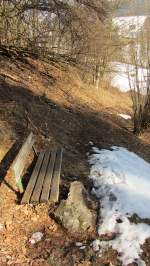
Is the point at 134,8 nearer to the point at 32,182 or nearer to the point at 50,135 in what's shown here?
the point at 50,135

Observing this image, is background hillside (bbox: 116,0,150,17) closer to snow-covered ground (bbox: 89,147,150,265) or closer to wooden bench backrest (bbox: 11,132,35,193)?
snow-covered ground (bbox: 89,147,150,265)

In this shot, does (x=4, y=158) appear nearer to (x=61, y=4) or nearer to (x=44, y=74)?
(x=61, y=4)

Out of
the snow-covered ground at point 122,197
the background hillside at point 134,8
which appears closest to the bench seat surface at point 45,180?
the snow-covered ground at point 122,197

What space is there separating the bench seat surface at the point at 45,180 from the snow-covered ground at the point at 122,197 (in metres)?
0.62

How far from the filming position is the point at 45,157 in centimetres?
768

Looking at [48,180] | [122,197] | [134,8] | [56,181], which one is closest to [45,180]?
[48,180]

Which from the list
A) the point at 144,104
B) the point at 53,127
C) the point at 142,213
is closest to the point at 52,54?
the point at 144,104

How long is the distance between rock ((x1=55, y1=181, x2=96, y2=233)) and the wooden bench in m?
0.19

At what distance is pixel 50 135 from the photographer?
355 inches

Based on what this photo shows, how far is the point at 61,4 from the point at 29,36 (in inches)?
95.5

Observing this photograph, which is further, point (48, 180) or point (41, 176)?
point (41, 176)

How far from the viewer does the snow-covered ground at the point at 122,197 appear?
18.3 feet

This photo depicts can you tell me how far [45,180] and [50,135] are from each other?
8.02ft

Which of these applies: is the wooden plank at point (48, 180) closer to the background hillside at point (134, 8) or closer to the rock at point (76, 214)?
the rock at point (76, 214)
